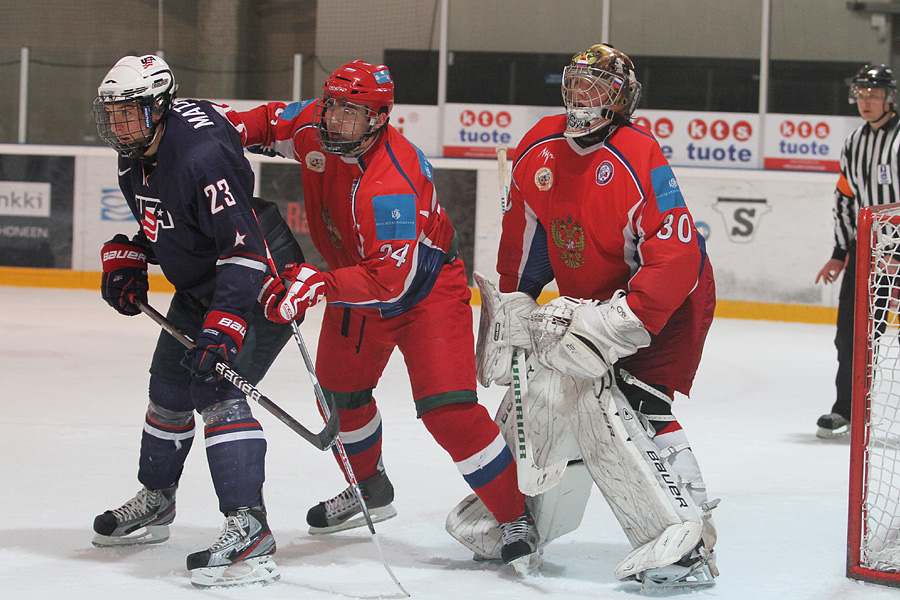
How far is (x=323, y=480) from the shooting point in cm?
Result: 307

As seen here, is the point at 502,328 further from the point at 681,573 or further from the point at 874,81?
the point at 874,81

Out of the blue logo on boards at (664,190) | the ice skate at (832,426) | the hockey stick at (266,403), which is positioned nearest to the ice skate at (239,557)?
the hockey stick at (266,403)

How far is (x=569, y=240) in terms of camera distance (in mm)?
2316

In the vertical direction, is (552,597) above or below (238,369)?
below

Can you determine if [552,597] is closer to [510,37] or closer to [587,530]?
[587,530]

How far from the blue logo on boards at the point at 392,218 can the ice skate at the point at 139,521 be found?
0.82 meters

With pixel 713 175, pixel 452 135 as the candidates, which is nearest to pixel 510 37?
pixel 452 135

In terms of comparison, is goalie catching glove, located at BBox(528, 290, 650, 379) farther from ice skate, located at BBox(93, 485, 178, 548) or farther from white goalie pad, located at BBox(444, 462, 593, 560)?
ice skate, located at BBox(93, 485, 178, 548)

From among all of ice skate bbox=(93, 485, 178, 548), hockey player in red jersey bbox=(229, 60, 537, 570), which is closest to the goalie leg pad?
hockey player in red jersey bbox=(229, 60, 537, 570)

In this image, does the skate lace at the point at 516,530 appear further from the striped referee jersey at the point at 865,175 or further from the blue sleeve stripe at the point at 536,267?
the striped referee jersey at the point at 865,175

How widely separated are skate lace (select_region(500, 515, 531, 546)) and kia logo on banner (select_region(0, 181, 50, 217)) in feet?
20.6

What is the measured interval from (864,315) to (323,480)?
1549 mm

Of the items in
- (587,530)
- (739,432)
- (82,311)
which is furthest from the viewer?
(82,311)

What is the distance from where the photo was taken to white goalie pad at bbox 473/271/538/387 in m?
2.40
